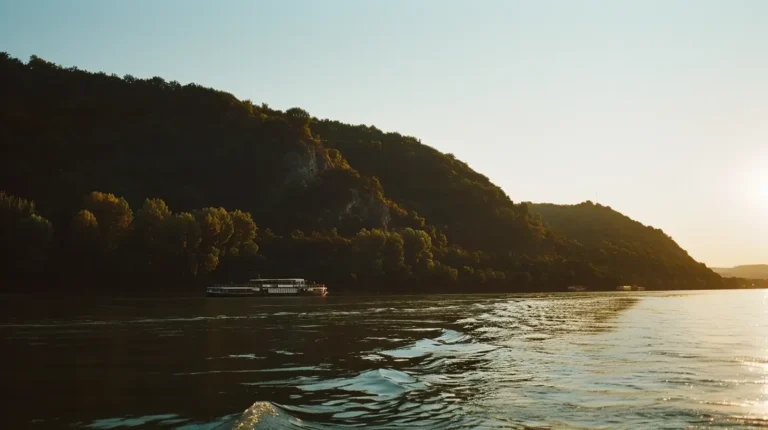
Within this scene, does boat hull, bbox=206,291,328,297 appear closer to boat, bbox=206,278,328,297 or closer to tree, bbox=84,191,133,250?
boat, bbox=206,278,328,297

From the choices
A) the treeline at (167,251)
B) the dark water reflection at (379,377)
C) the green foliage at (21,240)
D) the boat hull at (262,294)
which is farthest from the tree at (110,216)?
the dark water reflection at (379,377)

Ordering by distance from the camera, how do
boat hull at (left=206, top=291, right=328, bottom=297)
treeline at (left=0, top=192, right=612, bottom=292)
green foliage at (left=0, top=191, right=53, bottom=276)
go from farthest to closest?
boat hull at (left=206, top=291, right=328, bottom=297)
treeline at (left=0, top=192, right=612, bottom=292)
green foliage at (left=0, top=191, right=53, bottom=276)

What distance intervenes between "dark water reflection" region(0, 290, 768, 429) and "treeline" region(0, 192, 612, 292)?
63258 mm

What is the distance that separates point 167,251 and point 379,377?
10187 cm

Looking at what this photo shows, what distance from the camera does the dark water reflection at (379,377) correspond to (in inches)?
790

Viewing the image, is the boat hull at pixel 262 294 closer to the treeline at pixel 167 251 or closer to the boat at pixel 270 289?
the boat at pixel 270 289

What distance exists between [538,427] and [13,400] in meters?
16.1

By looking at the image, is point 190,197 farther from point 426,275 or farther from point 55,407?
point 55,407

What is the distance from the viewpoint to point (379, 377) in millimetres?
27094

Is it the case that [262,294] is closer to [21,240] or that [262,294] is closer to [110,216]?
[110,216]

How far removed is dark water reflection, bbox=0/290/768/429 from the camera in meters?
20.1

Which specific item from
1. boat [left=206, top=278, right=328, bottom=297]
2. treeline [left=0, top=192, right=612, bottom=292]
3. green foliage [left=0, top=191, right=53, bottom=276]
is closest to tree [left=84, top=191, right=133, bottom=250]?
treeline [left=0, top=192, right=612, bottom=292]

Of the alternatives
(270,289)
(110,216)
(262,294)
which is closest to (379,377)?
(110,216)

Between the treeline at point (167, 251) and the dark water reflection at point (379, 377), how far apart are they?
2490 inches
